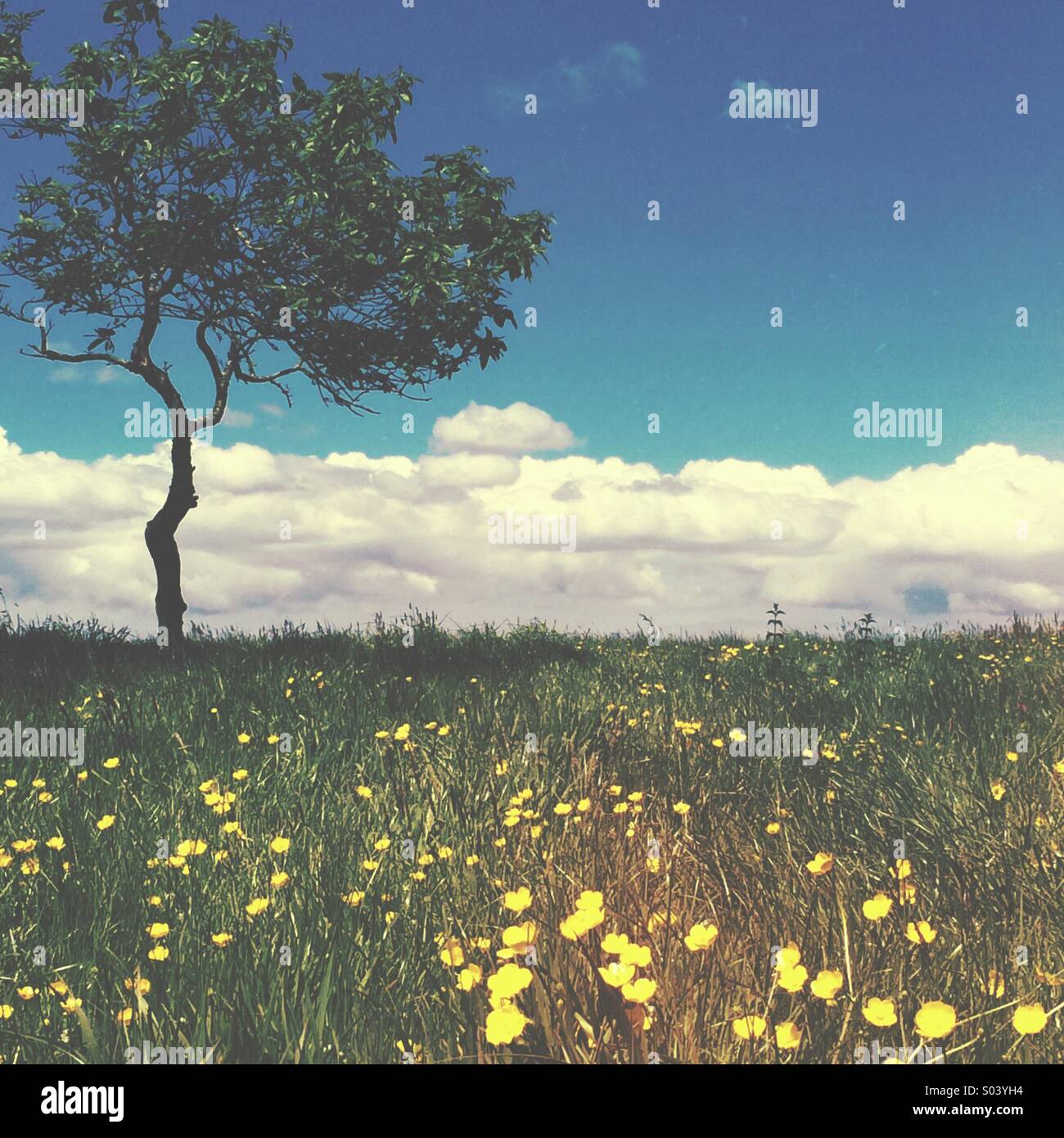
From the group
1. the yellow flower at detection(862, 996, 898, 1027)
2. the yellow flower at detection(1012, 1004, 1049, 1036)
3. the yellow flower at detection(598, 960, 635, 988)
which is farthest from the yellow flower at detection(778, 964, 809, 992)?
the yellow flower at detection(1012, 1004, 1049, 1036)

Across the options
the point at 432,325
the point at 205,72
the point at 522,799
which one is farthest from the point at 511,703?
the point at 205,72

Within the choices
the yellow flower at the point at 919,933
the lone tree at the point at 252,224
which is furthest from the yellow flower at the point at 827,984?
the lone tree at the point at 252,224

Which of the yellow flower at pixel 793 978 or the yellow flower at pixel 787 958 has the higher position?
the yellow flower at pixel 787 958

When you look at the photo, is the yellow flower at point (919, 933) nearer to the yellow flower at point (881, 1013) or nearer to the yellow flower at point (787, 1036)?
the yellow flower at point (881, 1013)

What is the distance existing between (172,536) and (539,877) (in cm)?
1145

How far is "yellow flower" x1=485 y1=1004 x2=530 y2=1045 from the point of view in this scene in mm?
2254

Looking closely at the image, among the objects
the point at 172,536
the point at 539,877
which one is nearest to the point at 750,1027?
the point at 539,877

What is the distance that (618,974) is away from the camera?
2363 mm

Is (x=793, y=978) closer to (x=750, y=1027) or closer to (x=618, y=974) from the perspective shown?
(x=750, y=1027)

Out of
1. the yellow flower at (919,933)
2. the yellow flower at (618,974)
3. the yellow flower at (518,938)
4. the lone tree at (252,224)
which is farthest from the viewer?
the lone tree at (252,224)

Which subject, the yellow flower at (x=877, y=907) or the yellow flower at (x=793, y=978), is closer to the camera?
the yellow flower at (x=793, y=978)

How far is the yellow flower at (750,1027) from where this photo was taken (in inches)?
89.7

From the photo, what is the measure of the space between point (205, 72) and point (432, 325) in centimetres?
431
